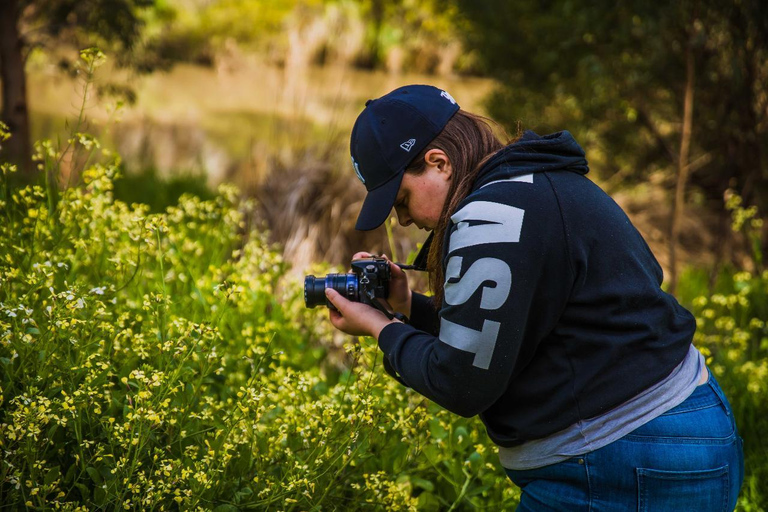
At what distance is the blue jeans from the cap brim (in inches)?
30.0

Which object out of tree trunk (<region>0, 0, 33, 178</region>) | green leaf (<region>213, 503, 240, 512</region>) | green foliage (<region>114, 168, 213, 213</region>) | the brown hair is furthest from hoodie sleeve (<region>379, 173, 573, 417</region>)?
tree trunk (<region>0, 0, 33, 178</region>)

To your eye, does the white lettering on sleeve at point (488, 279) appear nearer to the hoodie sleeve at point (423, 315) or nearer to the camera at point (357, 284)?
the camera at point (357, 284)

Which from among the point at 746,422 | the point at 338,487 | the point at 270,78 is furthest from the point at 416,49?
the point at 338,487

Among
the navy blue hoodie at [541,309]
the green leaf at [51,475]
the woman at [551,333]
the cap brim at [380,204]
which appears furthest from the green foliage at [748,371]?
the green leaf at [51,475]

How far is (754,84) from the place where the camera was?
6562 mm

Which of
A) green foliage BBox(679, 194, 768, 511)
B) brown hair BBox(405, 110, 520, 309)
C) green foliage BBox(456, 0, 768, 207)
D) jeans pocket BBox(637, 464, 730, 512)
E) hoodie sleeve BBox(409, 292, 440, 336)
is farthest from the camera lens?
green foliage BBox(456, 0, 768, 207)

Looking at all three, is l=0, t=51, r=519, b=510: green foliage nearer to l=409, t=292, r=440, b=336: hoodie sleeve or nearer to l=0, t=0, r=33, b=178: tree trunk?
l=409, t=292, r=440, b=336: hoodie sleeve

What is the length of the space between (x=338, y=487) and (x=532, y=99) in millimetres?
6898

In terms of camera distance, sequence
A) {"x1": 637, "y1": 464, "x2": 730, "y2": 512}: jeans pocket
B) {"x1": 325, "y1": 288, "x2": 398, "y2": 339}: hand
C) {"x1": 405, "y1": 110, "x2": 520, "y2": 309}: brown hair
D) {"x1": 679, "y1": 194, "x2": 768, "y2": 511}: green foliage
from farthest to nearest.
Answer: {"x1": 679, "y1": 194, "x2": 768, "y2": 511}: green foliage
{"x1": 325, "y1": 288, "x2": 398, "y2": 339}: hand
{"x1": 405, "y1": 110, "x2": 520, "y2": 309}: brown hair
{"x1": 637, "y1": 464, "x2": 730, "y2": 512}: jeans pocket

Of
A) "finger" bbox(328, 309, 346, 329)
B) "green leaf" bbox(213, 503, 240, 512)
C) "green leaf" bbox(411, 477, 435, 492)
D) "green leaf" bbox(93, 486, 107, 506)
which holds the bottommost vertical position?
"green leaf" bbox(411, 477, 435, 492)

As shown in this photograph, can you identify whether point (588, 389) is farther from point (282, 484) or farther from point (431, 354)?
point (282, 484)

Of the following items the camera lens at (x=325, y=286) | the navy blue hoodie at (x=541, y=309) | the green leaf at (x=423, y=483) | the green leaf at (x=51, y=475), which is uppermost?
the navy blue hoodie at (x=541, y=309)

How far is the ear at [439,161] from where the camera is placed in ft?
6.62

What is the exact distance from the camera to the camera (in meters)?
2.28
